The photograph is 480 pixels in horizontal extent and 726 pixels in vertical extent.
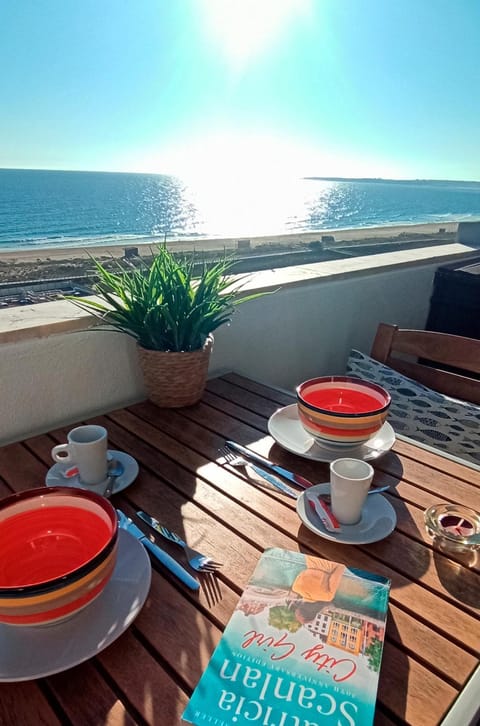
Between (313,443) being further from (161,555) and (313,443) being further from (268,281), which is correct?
(268,281)

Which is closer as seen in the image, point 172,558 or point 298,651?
point 298,651

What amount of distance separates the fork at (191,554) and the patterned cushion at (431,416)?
33.1 inches

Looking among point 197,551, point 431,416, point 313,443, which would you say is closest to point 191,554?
point 197,551

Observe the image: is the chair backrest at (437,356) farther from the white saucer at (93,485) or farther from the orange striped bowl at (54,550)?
the orange striped bowl at (54,550)

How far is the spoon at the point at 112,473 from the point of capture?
0.75 metres

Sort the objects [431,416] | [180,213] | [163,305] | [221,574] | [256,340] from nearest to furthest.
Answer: [221,574] → [163,305] → [431,416] → [256,340] → [180,213]

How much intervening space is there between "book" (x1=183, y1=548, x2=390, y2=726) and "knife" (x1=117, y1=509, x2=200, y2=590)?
74mm

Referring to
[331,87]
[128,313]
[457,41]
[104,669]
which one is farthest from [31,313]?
[331,87]

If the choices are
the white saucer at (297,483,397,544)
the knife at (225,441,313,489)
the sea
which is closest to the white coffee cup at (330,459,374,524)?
the white saucer at (297,483,397,544)

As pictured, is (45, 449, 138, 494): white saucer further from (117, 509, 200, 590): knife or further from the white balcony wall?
the white balcony wall

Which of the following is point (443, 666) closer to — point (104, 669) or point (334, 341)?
point (104, 669)

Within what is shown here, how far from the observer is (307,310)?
168 cm

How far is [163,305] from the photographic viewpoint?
3.31 ft

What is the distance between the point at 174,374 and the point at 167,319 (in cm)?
13
